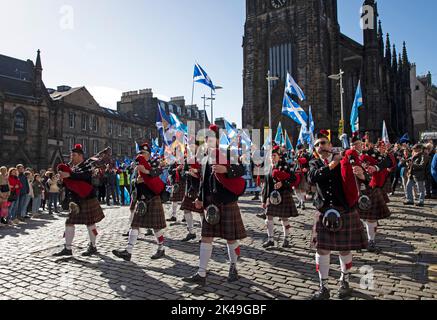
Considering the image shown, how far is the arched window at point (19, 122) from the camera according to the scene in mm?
35344

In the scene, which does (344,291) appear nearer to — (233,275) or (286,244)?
(233,275)

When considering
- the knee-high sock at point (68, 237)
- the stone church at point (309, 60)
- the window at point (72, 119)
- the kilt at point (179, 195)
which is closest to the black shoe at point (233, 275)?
the knee-high sock at point (68, 237)

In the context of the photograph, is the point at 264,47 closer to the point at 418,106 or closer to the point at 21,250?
the point at 21,250

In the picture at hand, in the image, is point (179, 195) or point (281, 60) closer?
point (179, 195)

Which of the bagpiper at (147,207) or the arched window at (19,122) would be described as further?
the arched window at (19,122)

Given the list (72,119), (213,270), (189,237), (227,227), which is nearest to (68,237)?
(189,237)

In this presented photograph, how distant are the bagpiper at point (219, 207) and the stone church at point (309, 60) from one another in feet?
103

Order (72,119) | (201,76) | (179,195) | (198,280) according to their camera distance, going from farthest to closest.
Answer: (72,119)
(201,76)
(179,195)
(198,280)

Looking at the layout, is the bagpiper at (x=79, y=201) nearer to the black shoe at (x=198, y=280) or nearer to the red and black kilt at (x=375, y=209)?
the black shoe at (x=198, y=280)

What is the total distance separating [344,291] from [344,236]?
0.72m

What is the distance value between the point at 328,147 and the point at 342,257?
1.50m

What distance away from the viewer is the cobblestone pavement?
4.80 metres

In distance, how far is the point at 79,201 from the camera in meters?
7.08

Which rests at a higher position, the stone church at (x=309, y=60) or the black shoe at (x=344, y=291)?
the stone church at (x=309, y=60)
